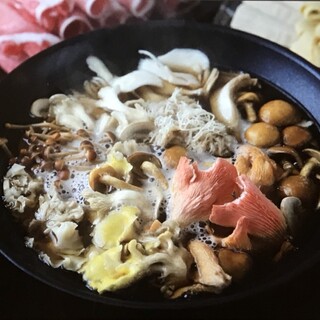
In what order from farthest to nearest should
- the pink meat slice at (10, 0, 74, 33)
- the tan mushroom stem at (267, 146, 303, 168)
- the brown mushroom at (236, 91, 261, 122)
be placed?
1. the pink meat slice at (10, 0, 74, 33)
2. the brown mushroom at (236, 91, 261, 122)
3. the tan mushroom stem at (267, 146, 303, 168)

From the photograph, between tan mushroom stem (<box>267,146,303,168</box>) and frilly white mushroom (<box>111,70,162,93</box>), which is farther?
frilly white mushroom (<box>111,70,162,93</box>)

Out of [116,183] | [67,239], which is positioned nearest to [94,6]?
[116,183]

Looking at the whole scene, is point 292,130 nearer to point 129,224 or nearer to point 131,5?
point 129,224

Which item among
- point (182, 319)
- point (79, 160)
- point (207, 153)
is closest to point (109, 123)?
point (79, 160)

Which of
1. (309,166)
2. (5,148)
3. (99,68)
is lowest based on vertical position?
(5,148)

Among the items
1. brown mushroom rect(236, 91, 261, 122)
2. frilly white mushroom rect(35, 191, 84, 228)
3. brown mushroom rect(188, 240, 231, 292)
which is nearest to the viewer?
brown mushroom rect(188, 240, 231, 292)

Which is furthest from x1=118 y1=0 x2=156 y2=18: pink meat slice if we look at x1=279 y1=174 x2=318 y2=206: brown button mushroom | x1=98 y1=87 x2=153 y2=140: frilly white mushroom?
x1=279 y1=174 x2=318 y2=206: brown button mushroom

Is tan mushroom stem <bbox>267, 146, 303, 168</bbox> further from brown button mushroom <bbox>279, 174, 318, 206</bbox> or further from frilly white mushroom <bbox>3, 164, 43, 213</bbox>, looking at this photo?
frilly white mushroom <bbox>3, 164, 43, 213</bbox>

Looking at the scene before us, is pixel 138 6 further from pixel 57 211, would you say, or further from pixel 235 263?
pixel 235 263
